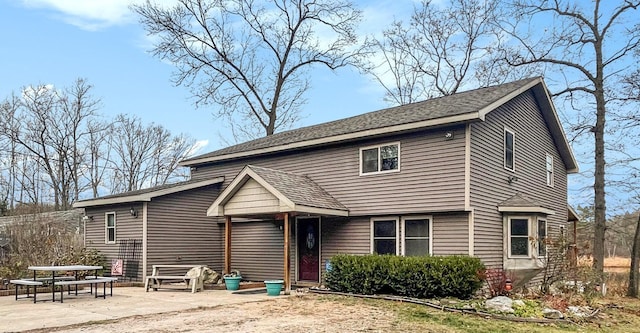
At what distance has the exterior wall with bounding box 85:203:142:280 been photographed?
Answer: 17047 millimetres

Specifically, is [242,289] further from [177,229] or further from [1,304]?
[1,304]

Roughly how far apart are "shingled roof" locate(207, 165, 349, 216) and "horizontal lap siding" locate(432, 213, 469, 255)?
8.91ft

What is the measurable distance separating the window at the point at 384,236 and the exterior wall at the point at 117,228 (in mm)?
7384

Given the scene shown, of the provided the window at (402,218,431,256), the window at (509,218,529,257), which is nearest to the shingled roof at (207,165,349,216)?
the window at (402,218,431,256)

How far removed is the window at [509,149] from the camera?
14984 mm

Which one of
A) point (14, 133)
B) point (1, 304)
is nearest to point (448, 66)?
point (1, 304)

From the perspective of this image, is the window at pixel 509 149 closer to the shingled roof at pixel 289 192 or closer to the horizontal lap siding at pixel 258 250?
the shingled roof at pixel 289 192

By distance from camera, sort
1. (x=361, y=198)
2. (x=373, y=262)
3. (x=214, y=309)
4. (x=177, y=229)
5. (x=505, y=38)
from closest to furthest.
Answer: (x=214, y=309), (x=373, y=262), (x=361, y=198), (x=177, y=229), (x=505, y=38)

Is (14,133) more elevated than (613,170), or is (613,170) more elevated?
(14,133)

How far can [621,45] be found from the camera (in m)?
18.8

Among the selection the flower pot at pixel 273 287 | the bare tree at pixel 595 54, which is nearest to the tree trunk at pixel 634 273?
the bare tree at pixel 595 54

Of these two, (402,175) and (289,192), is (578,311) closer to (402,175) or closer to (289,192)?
(402,175)

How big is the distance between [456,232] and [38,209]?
1751 centimetres

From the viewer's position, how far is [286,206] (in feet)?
44.2
